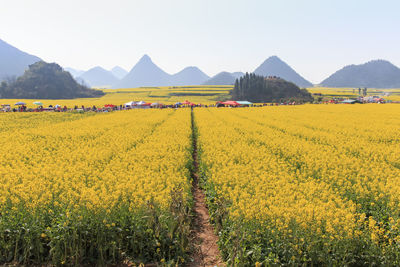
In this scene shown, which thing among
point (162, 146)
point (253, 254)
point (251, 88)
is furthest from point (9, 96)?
point (253, 254)

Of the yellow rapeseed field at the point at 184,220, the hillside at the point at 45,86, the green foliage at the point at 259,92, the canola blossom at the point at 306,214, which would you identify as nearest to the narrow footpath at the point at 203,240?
the yellow rapeseed field at the point at 184,220

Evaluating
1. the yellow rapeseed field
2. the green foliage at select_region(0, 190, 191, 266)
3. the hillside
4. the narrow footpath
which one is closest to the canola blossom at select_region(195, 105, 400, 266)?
the yellow rapeseed field

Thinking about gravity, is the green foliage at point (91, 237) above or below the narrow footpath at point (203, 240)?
above

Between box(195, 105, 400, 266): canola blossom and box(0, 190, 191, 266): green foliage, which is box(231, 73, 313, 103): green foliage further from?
box(0, 190, 191, 266): green foliage

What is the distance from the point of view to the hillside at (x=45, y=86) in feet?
475

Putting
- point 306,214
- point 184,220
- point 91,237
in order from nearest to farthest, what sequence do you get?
1. point 306,214
2. point 91,237
3. point 184,220

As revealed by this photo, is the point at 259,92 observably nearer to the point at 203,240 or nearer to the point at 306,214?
the point at 203,240

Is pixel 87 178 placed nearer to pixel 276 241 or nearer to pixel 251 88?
pixel 276 241

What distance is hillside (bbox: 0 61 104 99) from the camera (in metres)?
145

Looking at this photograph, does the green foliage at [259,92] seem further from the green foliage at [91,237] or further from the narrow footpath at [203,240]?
the green foliage at [91,237]

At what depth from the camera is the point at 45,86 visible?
153375mm

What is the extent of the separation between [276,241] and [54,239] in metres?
5.56

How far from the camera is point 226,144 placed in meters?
16.3

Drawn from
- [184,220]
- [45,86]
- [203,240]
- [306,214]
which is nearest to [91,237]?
[184,220]
